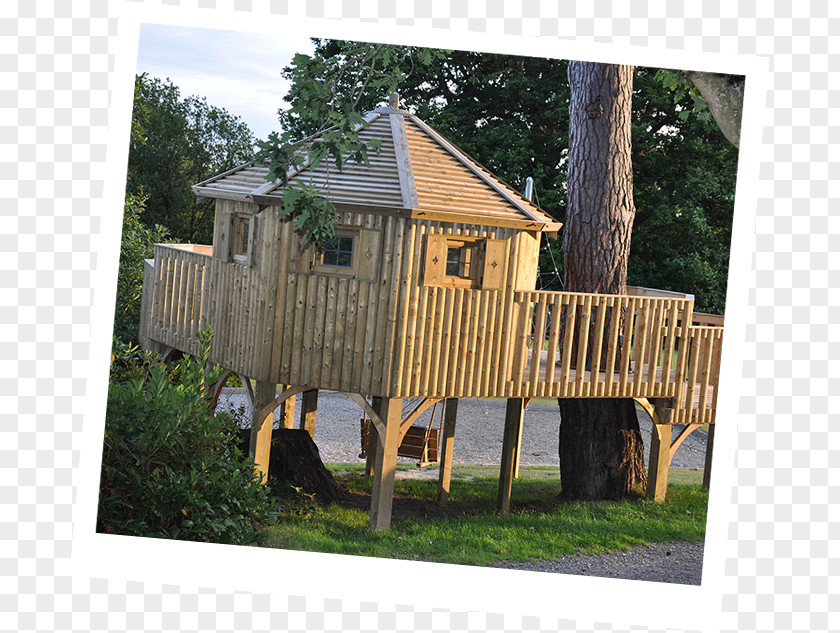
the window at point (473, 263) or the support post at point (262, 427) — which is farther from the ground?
the window at point (473, 263)

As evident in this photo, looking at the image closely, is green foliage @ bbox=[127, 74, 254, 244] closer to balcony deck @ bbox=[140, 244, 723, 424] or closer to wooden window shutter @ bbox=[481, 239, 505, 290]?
balcony deck @ bbox=[140, 244, 723, 424]

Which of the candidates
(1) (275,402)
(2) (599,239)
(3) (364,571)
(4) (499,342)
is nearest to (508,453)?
(4) (499,342)

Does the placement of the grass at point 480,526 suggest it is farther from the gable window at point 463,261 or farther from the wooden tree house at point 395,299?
the gable window at point 463,261

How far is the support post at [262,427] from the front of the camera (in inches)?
433

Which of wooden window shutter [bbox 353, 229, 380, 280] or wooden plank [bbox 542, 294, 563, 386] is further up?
wooden window shutter [bbox 353, 229, 380, 280]

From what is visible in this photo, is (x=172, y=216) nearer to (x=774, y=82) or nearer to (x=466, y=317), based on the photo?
(x=466, y=317)

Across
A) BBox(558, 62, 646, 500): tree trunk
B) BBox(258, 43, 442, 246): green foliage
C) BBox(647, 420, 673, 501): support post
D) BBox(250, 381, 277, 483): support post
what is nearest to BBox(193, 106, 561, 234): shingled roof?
BBox(258, 43, 442, 246): green foliage

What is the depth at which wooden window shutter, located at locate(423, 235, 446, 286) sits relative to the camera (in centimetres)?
1051

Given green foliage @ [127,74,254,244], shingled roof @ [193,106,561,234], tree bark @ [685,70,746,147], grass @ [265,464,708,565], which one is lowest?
grass @ [265,464,708,565]

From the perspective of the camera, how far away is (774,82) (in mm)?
7016

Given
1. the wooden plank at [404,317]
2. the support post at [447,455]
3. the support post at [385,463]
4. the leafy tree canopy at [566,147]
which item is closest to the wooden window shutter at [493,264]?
the wooden plank at [404,317]

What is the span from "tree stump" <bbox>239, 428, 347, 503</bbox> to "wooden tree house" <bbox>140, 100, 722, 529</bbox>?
1.33 m

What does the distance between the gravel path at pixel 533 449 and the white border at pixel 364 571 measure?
3.41m

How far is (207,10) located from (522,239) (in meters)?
5.31
